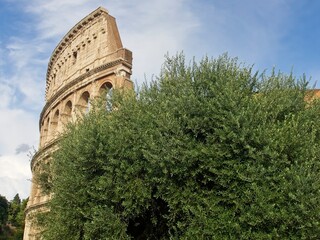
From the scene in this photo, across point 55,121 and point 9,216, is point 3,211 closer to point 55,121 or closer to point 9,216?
point 9,216

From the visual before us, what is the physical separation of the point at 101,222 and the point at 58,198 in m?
3.22

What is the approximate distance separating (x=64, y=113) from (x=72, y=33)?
7245 mm

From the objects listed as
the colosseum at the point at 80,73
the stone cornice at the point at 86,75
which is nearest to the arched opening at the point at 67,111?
the colosseum at the point at 80,73

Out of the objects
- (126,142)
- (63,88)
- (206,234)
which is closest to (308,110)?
(206,234)

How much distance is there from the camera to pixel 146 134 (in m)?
13.4

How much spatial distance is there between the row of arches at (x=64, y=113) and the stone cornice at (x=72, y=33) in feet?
19.7

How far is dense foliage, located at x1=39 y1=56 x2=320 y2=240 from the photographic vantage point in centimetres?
1112

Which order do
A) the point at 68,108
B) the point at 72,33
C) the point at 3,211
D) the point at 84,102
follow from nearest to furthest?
1. the point at 84,102
2. the point at 68,108
3. the point at 72,33
4. the point at 3,211

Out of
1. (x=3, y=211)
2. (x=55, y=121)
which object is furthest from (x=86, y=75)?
(x=3, y=211)

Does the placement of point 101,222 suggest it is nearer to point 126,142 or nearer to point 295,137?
point 126,142

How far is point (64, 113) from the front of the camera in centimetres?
3053

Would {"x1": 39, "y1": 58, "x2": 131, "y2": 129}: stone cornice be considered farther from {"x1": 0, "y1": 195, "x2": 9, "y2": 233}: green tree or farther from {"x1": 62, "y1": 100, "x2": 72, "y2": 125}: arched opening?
{"x1": 0, "y1": 195, "x2": 9, "y2": 233}: green tree

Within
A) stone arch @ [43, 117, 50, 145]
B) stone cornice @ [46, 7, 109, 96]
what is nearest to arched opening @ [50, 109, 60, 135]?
stone arch @ [43, 117, 50, 145]

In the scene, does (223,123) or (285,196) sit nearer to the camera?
(285,196)
